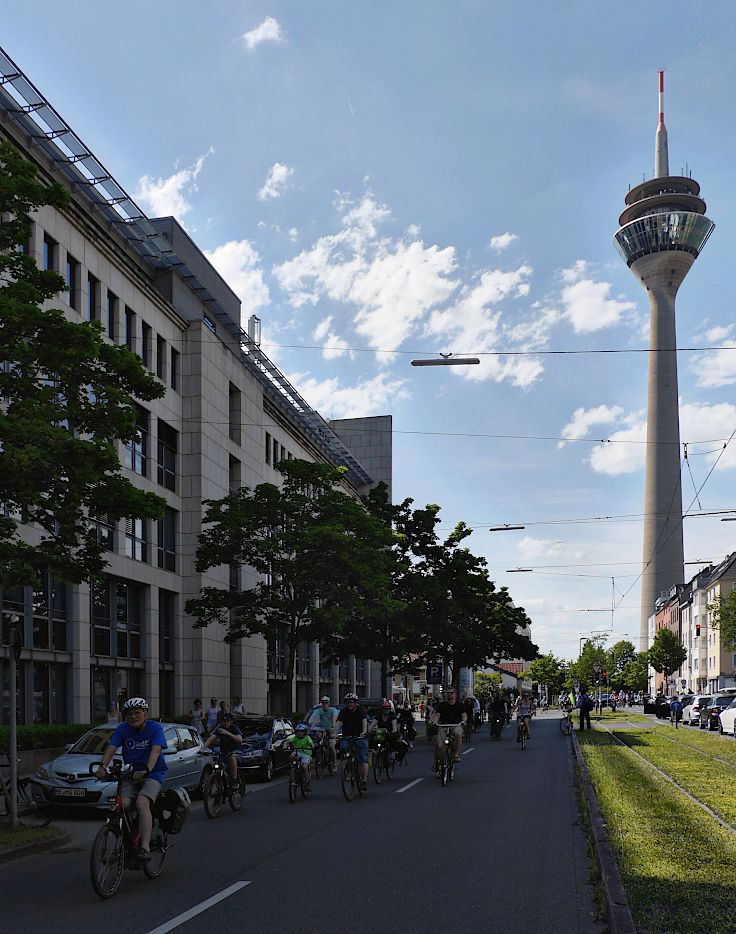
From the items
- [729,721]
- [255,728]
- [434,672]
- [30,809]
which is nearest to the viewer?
[30,809]

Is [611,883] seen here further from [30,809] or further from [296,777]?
[30,809]

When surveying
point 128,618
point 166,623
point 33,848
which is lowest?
point 33,848

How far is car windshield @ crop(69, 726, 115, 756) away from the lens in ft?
56.1

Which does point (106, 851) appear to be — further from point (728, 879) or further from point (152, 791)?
point (728, 879)

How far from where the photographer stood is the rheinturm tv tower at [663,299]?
13650cm

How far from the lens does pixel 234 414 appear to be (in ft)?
151

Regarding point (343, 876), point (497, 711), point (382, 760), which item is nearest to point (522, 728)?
point (497, 711)

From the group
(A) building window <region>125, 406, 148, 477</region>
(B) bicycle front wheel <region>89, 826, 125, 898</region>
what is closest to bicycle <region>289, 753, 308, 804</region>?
(B) bicycle front wheel <region>89, 826, 125, 898</region>

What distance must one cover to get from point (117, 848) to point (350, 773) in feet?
30.2

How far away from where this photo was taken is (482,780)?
2131cm

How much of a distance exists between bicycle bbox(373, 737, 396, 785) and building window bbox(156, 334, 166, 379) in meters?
19.6

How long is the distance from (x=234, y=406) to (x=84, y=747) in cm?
2967

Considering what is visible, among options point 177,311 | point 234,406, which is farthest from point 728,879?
point 234,406

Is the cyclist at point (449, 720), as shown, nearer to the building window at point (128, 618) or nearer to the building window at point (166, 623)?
the building window at point (128, 618)
